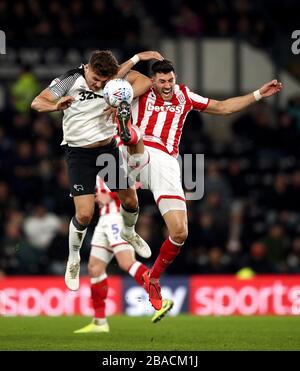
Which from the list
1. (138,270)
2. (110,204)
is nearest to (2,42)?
(110,204)

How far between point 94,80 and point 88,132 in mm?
599

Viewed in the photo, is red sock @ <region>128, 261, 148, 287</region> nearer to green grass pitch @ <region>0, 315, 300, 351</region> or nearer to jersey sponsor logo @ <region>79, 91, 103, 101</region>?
green grass pitch @ <region>0, 315, 300, 351</region>

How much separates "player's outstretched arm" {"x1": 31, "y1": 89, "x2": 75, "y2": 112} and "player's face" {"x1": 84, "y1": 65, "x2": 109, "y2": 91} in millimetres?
393

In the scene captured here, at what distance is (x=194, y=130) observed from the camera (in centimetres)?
2184

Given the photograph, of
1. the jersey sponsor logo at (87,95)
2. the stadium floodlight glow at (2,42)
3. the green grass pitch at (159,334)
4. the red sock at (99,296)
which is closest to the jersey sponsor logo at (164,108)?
the jersey sponsor logo at (87,95)

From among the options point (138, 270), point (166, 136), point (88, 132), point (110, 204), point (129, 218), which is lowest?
point (138, 270)

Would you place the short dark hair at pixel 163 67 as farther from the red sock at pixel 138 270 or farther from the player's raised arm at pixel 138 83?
the red sock at pixel 138 270

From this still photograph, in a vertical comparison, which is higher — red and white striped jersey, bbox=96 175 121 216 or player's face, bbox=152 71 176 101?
player's face, bbox=152 71 176 101

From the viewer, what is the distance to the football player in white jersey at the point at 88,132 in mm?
12555

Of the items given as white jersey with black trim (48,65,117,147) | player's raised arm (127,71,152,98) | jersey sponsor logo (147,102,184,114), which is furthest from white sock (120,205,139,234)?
player's raised arm (127,71,152,98)

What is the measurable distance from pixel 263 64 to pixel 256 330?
906 centimetres

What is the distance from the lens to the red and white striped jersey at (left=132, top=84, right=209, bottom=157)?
13336mm

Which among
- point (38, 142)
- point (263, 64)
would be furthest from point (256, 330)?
point (263, 64)

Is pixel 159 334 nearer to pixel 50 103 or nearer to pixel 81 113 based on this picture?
pixel 81 113
